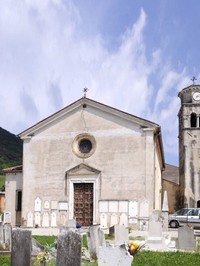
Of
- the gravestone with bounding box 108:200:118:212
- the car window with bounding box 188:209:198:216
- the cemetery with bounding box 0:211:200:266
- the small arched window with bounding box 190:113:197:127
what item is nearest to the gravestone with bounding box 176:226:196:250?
the cemetery with bounding box 0:211:200:266

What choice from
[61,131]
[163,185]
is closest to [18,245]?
[61,131]

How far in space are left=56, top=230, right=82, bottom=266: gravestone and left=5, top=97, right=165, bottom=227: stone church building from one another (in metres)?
17.5

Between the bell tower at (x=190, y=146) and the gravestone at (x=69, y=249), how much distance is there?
30102mm

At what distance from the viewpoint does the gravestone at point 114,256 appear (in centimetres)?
859

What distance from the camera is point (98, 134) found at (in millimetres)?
28062

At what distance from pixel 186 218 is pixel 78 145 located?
840 cm

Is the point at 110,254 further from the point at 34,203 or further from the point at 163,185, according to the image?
the point at 163,185

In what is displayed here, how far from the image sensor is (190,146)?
3984cm

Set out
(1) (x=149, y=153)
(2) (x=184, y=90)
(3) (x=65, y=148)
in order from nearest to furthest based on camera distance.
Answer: (1) (x=149, y=153) < (3) (x=65, y=148) < (2) (x=184, y=90)

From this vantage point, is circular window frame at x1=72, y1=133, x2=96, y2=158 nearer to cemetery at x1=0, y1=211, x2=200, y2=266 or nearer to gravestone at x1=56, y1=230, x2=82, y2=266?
cemetery at x1=0, y1=211, x2=200, y2=266

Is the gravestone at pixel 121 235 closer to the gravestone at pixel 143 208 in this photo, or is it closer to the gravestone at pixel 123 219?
the gravestone at pixel 143 208

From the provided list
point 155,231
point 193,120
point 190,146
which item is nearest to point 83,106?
point 155,231

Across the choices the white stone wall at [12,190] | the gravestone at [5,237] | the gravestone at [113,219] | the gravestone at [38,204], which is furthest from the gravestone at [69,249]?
the white stone wall at [12,190]

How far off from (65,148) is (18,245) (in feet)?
60.2
